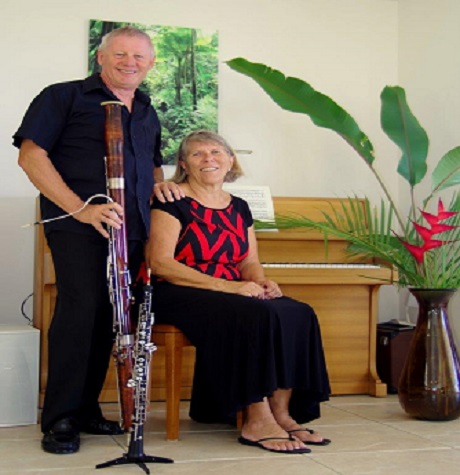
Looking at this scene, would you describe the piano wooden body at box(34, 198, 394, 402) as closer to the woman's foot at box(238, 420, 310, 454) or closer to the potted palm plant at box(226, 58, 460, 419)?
the potted palm plant at box(226, 58, 460, 419)

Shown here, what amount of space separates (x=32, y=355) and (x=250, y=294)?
3.27 ft

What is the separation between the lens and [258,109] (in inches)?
201

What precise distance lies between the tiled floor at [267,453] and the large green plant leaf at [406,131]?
1.34 metres

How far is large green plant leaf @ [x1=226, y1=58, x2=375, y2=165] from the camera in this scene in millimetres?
4410

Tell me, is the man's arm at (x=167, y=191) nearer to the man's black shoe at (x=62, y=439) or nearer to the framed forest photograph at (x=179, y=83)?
the man's black shoe at (x=62, y=439)

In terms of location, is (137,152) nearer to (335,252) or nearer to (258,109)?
(335,252)


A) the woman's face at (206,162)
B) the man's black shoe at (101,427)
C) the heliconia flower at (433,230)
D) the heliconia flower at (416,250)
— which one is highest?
the woman's face at (206,162)

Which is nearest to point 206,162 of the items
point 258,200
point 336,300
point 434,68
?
point 258,200

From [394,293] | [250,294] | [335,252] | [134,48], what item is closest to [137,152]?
[134,48]

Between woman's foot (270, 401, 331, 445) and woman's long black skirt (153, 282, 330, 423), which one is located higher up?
woman's long black skirt (153, 282, 330, 423)

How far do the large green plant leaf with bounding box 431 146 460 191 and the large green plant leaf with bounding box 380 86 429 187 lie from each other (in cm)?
19

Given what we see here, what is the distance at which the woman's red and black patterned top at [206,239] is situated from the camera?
3.33 metres

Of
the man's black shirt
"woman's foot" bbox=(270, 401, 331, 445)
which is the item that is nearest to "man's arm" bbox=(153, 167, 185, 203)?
the man's black shirt

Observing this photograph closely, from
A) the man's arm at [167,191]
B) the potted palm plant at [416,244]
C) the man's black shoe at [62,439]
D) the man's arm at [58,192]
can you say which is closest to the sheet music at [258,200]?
the potted palm plant at [416,244]
